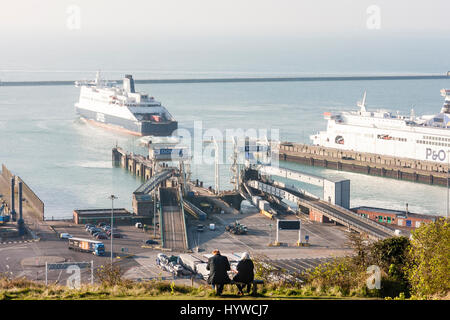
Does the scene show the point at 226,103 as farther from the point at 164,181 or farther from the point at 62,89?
the point at 164,181

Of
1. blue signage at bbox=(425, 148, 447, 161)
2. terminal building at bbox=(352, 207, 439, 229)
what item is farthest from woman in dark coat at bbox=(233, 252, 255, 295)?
blue signage at bbox=(425, 148, 447, 161)

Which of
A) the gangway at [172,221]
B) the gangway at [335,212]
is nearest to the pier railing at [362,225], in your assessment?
the gangway at [335,212]

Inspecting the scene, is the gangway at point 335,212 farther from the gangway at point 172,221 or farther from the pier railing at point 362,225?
the gangway at point 172,221

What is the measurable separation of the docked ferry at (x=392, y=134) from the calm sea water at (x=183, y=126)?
2711mm

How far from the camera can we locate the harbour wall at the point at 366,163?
109ft

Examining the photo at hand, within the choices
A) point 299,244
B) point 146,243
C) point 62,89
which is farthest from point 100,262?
point 62,89

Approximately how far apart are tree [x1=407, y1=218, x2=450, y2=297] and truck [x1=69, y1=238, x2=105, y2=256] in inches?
364

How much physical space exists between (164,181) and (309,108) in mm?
32003

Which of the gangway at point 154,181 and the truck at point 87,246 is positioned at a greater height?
the gangway at point 154,181

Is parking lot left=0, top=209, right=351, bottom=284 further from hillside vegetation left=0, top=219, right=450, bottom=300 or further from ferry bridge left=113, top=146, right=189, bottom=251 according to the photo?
hillside vegetation left=0, top=219, right=450, bottom=300

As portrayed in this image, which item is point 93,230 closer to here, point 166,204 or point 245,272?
point 166,204

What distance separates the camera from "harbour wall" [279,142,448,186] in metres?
33.1

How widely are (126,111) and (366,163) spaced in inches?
720
